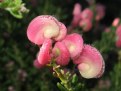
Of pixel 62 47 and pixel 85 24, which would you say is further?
pixel 85 24

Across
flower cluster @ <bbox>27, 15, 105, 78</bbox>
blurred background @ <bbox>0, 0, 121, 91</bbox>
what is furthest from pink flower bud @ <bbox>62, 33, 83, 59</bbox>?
blurred background @ <bbox>0, 0, 121, 91</bbox>

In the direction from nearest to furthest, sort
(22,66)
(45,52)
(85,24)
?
1. (45,52)
2. (22,66)
3. (85,24)

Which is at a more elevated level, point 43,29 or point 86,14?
point 86,14

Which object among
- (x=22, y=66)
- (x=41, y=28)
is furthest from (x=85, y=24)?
(x=41, y=28)

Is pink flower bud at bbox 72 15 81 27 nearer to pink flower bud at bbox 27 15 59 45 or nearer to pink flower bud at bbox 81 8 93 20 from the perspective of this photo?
pink flower bud at bbox 81 8 93 20

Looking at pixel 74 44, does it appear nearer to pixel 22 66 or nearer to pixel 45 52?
pixel 45 52

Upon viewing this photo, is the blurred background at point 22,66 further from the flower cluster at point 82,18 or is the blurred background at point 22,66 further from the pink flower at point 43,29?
the pink flower at point 43,29

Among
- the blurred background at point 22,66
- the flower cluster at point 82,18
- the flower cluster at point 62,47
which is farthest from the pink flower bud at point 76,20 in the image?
the flower cluster at point 62,47
